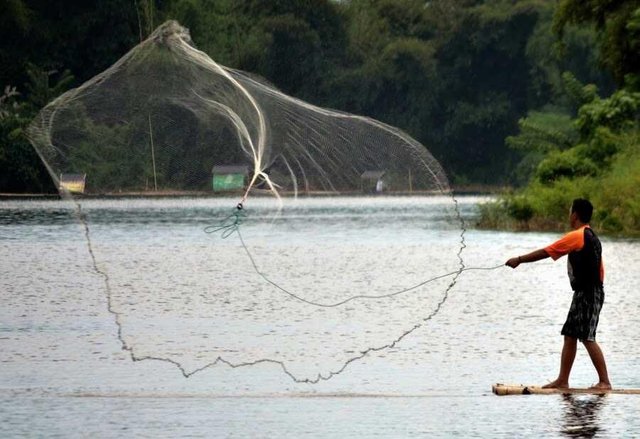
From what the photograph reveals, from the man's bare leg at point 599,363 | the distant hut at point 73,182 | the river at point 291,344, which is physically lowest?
the river at point 291,344

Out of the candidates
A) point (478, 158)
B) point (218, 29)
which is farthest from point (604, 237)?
point (478, 158)

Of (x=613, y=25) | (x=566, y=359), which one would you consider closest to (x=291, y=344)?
(x=566, y=359)

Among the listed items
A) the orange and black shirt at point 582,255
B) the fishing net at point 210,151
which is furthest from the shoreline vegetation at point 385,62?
the orange and black shirt at point 582,255

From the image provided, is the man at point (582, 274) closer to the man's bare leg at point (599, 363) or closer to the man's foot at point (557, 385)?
the man's bare leg at point (599, 363)

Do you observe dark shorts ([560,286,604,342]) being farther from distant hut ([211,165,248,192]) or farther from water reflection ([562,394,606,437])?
distant hut ([211,165,248,192])

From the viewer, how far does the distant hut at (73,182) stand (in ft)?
45.6

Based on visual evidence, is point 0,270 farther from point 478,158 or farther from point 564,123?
point 478,158

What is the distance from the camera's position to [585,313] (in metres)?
13.3

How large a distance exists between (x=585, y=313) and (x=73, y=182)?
170 inches

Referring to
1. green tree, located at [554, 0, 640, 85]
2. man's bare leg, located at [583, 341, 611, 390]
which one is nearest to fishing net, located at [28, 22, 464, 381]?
man's bare leg, located at [583, 341, 611, 390]

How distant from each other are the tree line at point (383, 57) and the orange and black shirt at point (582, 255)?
65.7 metres

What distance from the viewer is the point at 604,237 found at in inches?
1656

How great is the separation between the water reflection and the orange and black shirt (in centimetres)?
91

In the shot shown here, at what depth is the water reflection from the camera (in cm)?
1202
